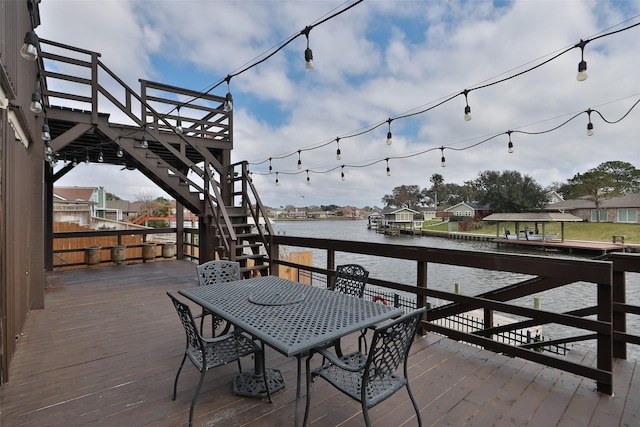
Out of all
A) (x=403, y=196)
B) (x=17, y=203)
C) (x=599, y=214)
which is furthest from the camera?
(x=403, y=196)

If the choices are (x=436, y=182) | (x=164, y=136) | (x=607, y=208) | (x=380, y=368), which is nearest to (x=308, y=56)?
(x=380, y=368)

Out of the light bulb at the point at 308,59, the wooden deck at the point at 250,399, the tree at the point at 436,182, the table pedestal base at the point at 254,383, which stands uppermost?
the tree at the point at 436,182

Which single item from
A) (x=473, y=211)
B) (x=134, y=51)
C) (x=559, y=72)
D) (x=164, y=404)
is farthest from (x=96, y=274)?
(x=473, y=211)

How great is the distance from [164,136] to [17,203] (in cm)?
386

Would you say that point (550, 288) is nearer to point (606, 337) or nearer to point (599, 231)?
point (606, 337)

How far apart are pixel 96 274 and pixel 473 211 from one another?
122ft

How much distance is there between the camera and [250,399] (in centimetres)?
187

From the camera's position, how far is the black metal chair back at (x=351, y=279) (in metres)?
2.67

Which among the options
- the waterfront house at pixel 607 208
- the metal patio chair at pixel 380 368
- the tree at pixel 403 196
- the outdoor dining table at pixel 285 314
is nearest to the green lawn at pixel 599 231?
the waterfront house at pixel 607 208

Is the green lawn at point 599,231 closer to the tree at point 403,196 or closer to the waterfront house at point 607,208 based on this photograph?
the waterfront house at point 607,208

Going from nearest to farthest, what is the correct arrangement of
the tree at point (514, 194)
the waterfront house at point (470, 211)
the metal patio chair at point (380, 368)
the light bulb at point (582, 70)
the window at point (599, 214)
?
1. the metal patio chair at point (380, 368)
2. the light bulb at point (582, 70)
3. the window at point (599, 214)
4. the tree at point (514, 194)
5. the waterfront house at point (470, 211)

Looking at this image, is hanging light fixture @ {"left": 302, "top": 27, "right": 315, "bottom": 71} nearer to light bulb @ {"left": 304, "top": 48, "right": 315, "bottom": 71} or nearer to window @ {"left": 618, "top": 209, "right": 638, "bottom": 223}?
light bulb @ {"left": 304, "top": 48, "right": 315, "bottom": 71}

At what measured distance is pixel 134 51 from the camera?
6.80m

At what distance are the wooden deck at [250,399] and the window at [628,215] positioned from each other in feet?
107
